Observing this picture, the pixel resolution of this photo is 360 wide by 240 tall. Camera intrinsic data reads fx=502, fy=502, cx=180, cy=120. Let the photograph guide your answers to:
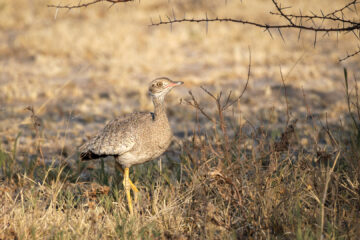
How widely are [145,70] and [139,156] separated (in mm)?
7080

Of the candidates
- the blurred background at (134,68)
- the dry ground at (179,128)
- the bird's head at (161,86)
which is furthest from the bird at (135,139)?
the blurred background at (134,68)

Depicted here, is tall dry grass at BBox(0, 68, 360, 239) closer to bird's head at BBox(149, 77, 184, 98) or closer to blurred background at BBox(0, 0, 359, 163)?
bird's head at BBox(149, 77, 184, 98)

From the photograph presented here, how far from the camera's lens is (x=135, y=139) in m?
4.60

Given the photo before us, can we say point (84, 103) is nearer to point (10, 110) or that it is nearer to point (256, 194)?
point (10, 110)

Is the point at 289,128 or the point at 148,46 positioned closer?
the point at 289,128

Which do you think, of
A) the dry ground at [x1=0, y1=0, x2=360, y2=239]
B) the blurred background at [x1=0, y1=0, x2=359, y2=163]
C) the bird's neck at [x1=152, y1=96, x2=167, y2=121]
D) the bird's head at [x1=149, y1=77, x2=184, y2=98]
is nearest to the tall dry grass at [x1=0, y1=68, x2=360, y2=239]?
the dry ground at [x1=0, y1=0, x2=360, y2=239]

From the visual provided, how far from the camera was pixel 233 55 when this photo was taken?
1248 cm

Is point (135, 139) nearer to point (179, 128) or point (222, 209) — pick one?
point (222, 209)

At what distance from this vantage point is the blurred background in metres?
8.19

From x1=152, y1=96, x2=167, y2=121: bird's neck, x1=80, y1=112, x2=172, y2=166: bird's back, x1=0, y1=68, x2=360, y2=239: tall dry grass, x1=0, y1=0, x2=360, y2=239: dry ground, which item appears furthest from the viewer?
x1=152, y1=96, x2=167, y2=121: bird's neck

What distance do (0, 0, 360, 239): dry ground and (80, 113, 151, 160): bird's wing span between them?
0.90ft

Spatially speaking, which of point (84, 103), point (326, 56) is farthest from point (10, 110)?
point (326, 56)

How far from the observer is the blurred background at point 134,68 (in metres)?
8.19

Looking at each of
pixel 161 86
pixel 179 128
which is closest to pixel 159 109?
pixel 161 86
